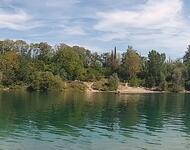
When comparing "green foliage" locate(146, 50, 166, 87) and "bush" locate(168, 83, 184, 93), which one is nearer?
"bush" locate(168, 83, 184, 93)

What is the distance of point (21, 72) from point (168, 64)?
6144 cm


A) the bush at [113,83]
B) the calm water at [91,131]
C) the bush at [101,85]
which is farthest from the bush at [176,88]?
the calm water at [91,131]

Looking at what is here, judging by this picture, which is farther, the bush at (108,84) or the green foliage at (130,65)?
the green foliage at (130,65)

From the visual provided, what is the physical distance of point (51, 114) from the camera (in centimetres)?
7031

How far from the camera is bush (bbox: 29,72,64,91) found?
151 meters

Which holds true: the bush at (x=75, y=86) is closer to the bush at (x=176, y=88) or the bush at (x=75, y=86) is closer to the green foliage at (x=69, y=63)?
the green foliage at (x=69, y=63)

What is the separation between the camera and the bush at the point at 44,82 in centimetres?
15138

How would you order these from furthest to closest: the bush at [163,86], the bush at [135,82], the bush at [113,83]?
the bush at [135,82]
the bush at [163,86]
the bush at [113,83]

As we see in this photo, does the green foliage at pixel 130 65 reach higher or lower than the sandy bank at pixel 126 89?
higher

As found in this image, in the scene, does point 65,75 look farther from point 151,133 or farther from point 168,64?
point 151,133

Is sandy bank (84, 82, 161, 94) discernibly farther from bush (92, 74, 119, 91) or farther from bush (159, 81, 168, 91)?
bush (159, 81, 168, 91)

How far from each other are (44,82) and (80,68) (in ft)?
85.9

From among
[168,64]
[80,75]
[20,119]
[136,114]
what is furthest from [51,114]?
[168,64]

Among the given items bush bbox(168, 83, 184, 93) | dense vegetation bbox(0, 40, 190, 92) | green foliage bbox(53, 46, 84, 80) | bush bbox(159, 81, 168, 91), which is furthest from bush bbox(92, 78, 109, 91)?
bush bbox(168, 83, 184, 93)
